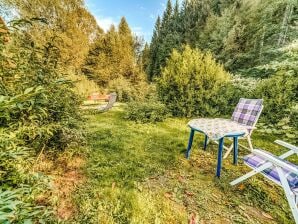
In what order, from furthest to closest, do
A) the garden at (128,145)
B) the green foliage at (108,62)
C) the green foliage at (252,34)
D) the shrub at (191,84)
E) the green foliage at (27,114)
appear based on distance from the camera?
the green foliage at (108,62) → the green foliage at (252,34) → the shrub at (191,84) → the garden at (128,145) → the green foliage at (27,114)

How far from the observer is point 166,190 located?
2.43 m

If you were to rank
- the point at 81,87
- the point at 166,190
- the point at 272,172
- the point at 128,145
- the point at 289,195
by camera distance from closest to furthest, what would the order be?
the point at 289,195 < the point at 272,172 < the point at 166,190 < the point at 128,145 < the point at 81,87

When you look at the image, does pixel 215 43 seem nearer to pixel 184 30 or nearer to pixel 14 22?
pixel 184 30

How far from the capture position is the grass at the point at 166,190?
1.99m

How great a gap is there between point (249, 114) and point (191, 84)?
2.96 m

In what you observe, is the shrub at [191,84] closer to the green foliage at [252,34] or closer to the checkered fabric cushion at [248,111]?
the green foliage at [252,34]

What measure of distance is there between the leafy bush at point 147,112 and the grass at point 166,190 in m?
1.98

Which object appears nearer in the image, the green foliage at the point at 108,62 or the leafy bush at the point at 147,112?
the leafy bush at the point at 147,112

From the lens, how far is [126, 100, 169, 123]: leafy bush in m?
5.80

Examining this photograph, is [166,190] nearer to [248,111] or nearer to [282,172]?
[282,172]

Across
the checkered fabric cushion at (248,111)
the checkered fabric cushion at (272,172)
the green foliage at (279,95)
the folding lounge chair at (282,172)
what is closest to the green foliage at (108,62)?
the green foliage at (279,95)

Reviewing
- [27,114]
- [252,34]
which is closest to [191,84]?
[27,114]

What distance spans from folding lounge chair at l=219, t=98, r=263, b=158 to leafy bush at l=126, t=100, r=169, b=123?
8.96ft

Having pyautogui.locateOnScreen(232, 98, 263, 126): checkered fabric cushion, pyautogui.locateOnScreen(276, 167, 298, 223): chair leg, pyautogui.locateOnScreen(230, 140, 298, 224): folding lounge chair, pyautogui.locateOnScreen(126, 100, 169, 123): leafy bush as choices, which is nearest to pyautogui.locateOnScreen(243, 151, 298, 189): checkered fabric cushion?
pyautogui.locateOnScreen(230, 140, 298, 224): folding lounge chair
